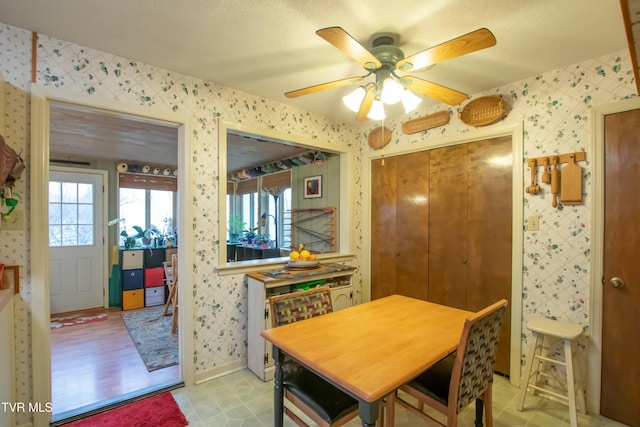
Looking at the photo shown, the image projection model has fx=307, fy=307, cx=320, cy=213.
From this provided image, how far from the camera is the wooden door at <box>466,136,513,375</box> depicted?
Answer: 7.98ft

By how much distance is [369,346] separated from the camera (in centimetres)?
138

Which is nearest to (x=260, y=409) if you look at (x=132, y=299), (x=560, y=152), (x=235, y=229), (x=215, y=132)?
(x=215, y=132)

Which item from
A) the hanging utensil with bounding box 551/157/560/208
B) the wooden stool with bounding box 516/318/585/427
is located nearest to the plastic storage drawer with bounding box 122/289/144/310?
the wooden stool with bounding box 516/318/585/427

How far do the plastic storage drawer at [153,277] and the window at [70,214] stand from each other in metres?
0.87

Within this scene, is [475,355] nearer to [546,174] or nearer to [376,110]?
[376,110]

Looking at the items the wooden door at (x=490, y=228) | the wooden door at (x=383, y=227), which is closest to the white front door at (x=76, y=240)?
the wooden door at (x=383, y=227)

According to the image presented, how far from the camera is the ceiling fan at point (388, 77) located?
1364 millimetres

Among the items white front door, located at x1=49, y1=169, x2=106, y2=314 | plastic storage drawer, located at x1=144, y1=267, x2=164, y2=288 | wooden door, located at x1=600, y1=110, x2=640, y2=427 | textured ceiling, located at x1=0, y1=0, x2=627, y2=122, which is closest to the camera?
textured ceiling, located at x1=0, y1=0, x2=627, y2=122

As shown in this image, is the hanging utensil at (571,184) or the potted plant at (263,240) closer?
the hanging utensil at (571,184)

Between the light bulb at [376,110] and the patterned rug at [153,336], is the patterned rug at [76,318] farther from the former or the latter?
the light bulb at [376,110]

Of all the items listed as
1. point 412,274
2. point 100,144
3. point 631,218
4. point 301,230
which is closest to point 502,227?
point 631,218

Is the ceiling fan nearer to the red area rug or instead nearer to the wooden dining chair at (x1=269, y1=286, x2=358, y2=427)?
the wooden dining chair at (x1=269, y1=286, x2=358, y2=427)

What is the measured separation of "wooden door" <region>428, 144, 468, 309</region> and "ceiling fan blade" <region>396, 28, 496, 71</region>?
1.41 metres

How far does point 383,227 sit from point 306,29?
2.13 metres
